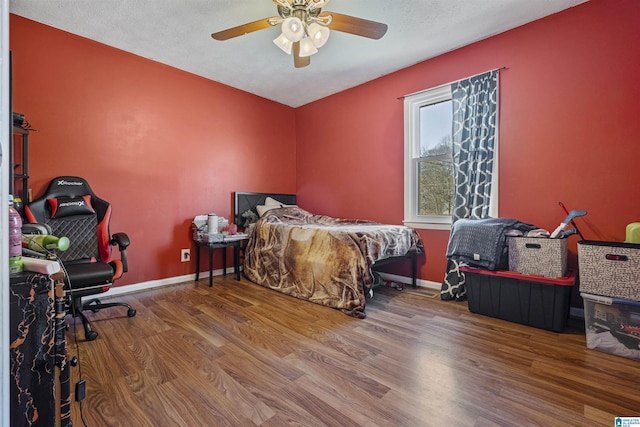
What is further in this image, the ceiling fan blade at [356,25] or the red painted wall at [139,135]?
the red painted wall at [139,135]

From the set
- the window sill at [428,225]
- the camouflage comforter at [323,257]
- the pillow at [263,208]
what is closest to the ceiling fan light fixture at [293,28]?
the camouflage comforter at [323,257]

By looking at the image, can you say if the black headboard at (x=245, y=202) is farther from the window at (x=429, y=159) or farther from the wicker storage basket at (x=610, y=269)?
the wicker storage basket at (x=610, y=269)

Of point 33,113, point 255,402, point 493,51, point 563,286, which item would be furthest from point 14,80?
point 563,286

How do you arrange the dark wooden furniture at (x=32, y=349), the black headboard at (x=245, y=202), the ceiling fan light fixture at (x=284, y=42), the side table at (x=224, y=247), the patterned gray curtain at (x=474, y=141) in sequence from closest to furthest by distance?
the dark wooden furniture at (x=32, y=349)
the ceiling fan light fixture at (x=284, y=42)
the patterned gray curtain at (x=474, y=141)
the side table at (x=224, y=247)
the black headboard at (x=245, y=202)

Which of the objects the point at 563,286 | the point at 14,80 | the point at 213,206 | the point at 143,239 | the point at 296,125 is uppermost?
the point at 296,125

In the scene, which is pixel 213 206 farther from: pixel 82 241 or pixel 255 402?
pixel 255 402

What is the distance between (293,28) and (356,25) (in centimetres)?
45

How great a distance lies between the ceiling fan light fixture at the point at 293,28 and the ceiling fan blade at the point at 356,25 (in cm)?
25

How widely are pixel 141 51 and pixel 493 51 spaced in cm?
357

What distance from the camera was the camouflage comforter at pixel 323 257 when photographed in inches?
96.6

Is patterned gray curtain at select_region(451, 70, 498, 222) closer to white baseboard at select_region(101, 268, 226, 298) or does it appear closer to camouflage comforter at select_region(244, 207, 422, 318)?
camouflage comforter at select_region(244, 207, 422, 318)

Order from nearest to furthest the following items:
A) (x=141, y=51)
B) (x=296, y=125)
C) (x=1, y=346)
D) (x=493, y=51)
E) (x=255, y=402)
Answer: (x=1, y=346)
(x=255, y=402)
(x=493, y=51)
(x=141, y=51)
(x=296, y=125)

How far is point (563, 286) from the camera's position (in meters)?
1.97

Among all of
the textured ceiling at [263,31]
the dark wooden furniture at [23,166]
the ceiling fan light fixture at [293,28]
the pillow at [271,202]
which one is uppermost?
the textured ceiling at [263,31]
